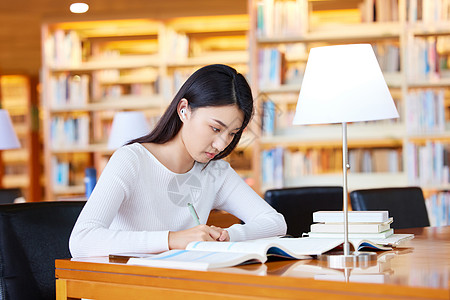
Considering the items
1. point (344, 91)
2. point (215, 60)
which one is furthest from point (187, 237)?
point (215, 60)

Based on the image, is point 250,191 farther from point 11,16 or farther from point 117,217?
point 11,16

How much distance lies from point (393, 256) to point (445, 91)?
3089mm

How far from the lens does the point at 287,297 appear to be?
1151 millimetres

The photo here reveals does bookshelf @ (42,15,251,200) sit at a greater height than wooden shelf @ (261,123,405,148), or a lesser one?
greater

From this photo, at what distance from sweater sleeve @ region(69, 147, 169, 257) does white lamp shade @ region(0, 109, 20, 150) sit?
7.08 feet

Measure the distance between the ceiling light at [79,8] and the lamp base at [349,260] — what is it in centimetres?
430

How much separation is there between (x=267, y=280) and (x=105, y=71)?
450cm

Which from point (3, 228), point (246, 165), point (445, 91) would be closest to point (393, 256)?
point (3, 228)

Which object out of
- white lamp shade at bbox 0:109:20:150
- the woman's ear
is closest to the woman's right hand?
the woman's ear

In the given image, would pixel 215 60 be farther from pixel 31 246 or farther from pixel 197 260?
pixel 197 260

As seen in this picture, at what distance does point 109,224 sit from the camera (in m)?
1.69

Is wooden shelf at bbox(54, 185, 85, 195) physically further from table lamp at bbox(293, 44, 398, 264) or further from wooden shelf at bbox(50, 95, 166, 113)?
table lamp at bbox(293, 44, 398, 264)

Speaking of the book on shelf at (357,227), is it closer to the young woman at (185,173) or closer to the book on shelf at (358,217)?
the book on shelf at (358,217)

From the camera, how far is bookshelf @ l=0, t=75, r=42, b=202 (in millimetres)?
9227
